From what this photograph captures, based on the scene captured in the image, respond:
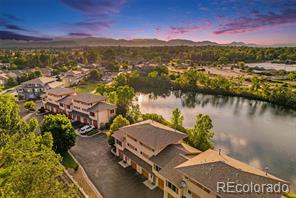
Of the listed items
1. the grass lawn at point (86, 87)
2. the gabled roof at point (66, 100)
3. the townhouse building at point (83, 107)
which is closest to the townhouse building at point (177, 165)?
the townhouse building at point (83, 107)

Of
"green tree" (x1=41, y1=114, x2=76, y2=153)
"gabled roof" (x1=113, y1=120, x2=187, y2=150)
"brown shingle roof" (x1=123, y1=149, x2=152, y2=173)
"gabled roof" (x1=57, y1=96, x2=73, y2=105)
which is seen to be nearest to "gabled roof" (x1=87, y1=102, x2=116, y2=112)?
"gabled roof" (x1=57, y1=96, x2=73, y2=105)

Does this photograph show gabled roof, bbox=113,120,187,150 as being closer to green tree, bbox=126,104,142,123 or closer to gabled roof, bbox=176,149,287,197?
gabled roof, bbox=176,149,287,197

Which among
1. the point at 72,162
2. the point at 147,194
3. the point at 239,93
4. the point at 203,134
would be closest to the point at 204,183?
the point at 147,194

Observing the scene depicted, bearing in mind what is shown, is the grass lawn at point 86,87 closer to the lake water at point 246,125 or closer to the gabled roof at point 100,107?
the lake water at point 246,125

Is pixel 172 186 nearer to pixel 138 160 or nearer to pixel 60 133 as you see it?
pixel 138 160

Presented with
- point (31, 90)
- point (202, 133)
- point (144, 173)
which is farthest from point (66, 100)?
point (202, 133)

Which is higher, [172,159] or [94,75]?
[172,159]

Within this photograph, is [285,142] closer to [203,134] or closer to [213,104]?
[203,134]
